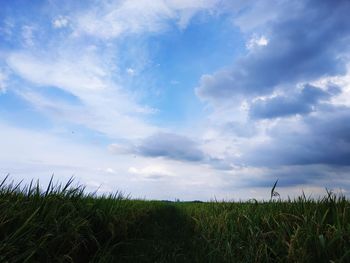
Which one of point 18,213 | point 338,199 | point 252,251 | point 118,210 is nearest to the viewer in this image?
point 18,213

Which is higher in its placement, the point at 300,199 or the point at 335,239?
the point at 300,199

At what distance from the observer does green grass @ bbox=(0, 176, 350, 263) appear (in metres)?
4.35

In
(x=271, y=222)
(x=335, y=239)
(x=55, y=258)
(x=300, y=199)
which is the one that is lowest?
(x=55, y=258)

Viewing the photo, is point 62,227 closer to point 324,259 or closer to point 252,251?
point 252,251

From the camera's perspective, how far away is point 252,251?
17.9ft

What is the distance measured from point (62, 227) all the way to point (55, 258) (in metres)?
0.64

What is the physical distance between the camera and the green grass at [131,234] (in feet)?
14.3

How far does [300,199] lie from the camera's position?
22.2 ft

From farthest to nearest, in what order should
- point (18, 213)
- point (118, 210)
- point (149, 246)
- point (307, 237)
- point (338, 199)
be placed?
point (118, 210)
point (149, 246)
point (338, 199)
point (307, 237)
point (18, 213)

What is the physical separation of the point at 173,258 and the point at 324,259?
270 centimetres

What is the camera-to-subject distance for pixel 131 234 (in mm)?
8352

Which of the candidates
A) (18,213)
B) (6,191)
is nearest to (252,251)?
(18,213)

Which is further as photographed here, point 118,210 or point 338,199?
point 118,210

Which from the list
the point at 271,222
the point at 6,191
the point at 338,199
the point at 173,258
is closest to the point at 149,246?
the point at 173,258
